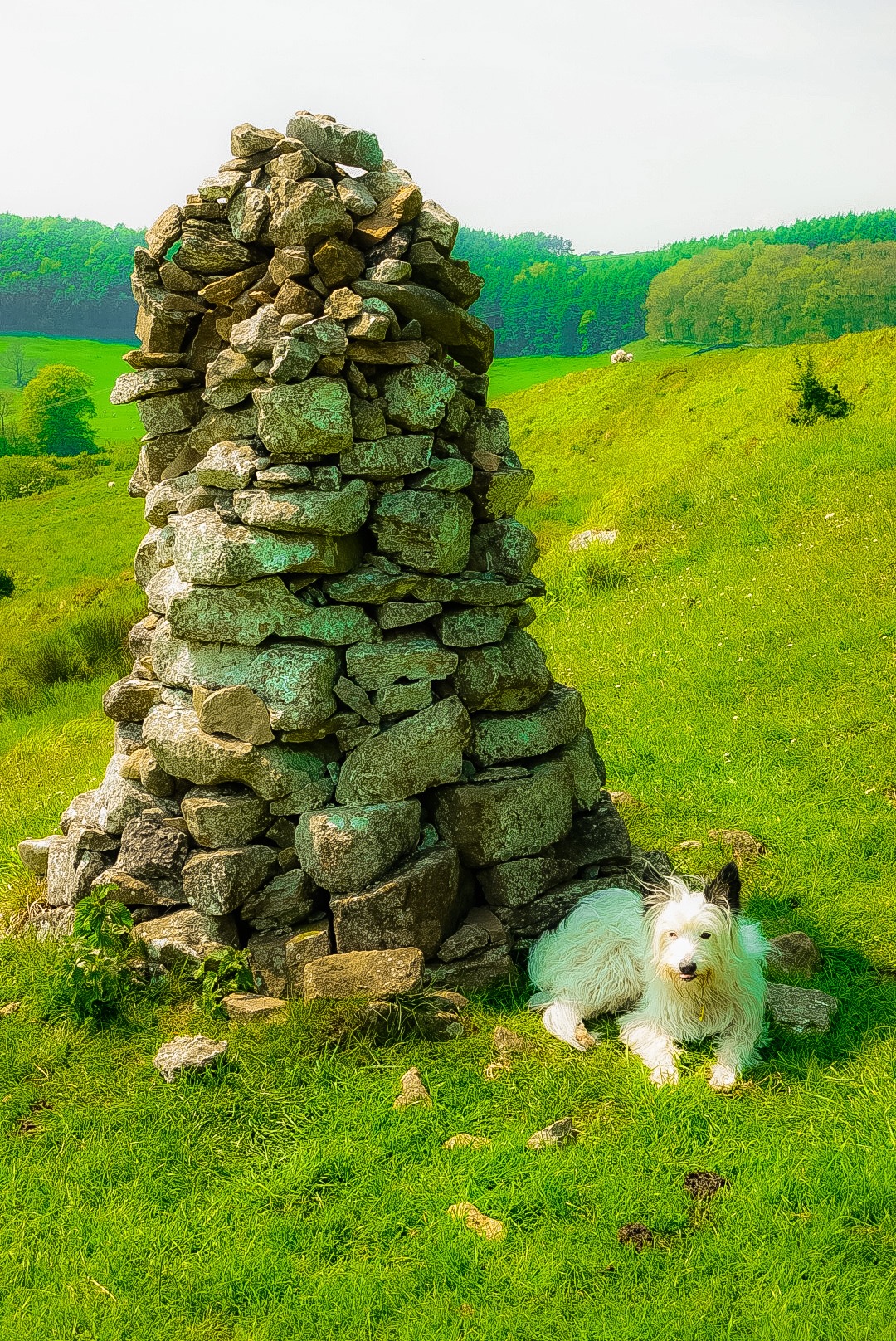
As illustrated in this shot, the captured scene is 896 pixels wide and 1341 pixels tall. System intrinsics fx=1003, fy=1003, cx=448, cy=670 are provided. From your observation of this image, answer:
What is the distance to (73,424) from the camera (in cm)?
5228

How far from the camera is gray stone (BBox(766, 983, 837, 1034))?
655cm

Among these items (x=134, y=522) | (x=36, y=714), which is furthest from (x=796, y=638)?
(x=134, y=522)

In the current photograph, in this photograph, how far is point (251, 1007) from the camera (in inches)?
262

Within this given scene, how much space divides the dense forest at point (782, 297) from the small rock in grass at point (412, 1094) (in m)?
42.6

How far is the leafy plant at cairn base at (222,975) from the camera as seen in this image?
6859 millimetres

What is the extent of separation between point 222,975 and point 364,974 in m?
1.08

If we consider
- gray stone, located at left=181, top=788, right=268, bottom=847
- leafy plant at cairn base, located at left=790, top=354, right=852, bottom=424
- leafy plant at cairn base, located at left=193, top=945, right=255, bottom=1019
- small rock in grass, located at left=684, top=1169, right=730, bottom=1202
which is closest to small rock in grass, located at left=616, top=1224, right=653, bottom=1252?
small rock in grass, located at left=684, top=1169, right=730, bottom=1202

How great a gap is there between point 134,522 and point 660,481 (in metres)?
17.4

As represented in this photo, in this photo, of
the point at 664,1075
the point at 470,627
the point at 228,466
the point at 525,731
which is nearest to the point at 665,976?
the point at 664,1075

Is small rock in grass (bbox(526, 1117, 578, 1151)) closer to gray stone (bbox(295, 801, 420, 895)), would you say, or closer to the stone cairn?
the stone cairn

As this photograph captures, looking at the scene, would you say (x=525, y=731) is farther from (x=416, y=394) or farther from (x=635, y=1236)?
(x=635, y=1236)

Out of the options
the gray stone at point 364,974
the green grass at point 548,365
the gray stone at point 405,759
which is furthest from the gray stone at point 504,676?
the green grass at point 548,365

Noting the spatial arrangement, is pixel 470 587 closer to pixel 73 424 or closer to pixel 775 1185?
pixel 775 1185

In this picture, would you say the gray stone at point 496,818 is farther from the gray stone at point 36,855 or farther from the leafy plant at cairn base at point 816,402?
the leafy plant at cairn base at point 816,402
